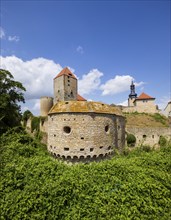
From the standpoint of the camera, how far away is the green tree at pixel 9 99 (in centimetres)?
1485

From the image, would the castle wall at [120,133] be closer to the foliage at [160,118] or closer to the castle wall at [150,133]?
the castle wall at [150,133]

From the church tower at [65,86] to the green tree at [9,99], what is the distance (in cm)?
1132

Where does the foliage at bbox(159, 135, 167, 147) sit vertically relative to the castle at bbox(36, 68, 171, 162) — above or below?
below

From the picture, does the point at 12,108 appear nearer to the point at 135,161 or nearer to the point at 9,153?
the point at 9,153

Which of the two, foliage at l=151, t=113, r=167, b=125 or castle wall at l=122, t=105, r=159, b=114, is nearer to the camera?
foliage at l=151, t=113, r=167, b=125

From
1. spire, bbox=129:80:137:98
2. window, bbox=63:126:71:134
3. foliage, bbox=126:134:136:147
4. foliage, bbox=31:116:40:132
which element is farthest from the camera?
spire, bbox=129:80:137:98

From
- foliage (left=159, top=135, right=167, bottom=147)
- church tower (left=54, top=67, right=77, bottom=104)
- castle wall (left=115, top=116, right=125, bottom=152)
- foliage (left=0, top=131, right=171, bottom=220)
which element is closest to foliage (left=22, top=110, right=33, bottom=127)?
church tower (left=54, top=67, right=77, bottom=104)

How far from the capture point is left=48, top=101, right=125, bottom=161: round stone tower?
14.8 meters

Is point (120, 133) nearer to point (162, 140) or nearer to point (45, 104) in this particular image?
point (162, 140)

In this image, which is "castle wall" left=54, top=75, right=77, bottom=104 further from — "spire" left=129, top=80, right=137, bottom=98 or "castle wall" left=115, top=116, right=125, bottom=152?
"spire" left=129, top=80, right=137, bottom=98

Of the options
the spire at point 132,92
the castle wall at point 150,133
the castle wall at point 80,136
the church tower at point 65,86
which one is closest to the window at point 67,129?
the castle wall at point 80,136

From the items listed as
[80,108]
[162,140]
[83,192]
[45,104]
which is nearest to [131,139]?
[162,140]

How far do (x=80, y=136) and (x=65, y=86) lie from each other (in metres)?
15.8

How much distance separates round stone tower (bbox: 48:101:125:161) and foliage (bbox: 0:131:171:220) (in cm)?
786
